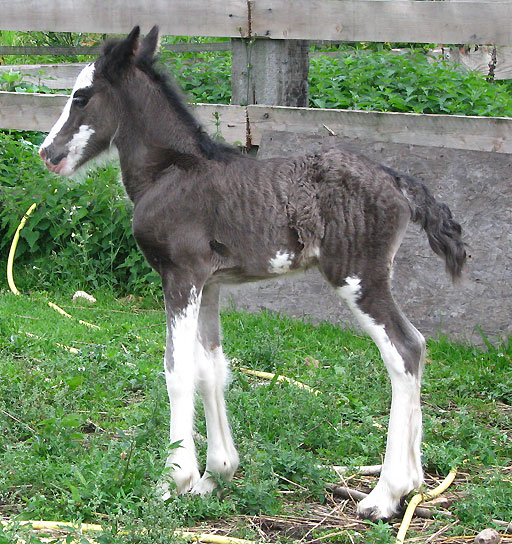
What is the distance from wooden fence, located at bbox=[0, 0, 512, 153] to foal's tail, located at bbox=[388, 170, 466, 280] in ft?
7.63

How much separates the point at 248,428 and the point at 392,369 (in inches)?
45.8

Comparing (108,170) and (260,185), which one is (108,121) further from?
(108,170)

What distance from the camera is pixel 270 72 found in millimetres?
7504

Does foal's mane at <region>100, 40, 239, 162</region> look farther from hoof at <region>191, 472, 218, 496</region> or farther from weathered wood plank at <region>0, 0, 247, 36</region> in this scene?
weathered wood plank at <region>0, 0, 247, 36</region>

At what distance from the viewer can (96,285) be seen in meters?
7.83

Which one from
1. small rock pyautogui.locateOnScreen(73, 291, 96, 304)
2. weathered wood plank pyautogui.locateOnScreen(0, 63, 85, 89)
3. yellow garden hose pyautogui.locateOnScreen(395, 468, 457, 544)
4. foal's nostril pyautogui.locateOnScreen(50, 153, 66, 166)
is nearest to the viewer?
yellow garden hose pyautogui.locateOnScreen(395, 468, 457, 544)

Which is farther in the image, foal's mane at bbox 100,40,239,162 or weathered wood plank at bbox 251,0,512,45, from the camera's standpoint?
weathered wood plank at bbox 251,0,512,45

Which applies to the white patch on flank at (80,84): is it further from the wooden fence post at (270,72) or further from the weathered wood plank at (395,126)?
the wooden fence post at (270,72)

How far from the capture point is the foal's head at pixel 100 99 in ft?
14.4

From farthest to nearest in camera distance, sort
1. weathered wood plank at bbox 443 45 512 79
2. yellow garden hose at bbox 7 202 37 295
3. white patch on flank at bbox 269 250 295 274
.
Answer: weathered wood plank at bbox 443 45 512 79, yellow garden hose at bbox 7 202 37 295, white patch on flank at bbox 269 250 295 274

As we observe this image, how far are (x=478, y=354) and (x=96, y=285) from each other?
3.33 m

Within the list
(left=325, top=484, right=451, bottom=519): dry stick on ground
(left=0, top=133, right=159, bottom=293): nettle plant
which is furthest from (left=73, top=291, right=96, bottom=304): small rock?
(left=325, top=484, right=451, bottom=519): dry stick on ground

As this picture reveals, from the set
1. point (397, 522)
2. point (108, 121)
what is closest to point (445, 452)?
point (397, 522)

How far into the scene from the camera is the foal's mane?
14.4 ft
